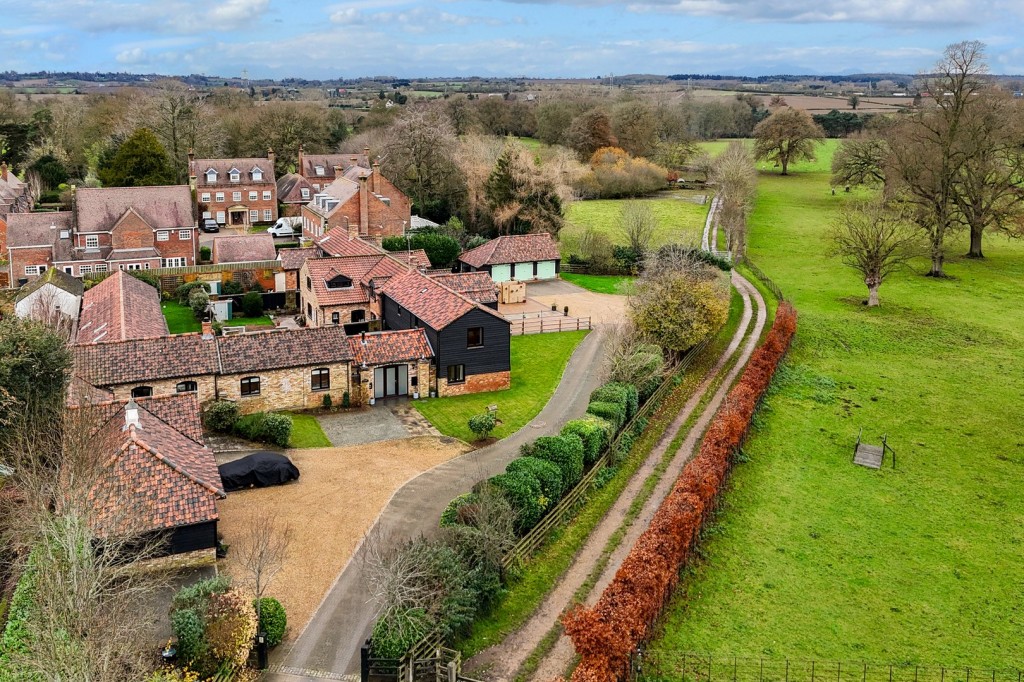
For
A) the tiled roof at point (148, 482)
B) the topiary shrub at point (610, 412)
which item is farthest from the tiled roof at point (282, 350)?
the topiary shrub at point (610, 412)

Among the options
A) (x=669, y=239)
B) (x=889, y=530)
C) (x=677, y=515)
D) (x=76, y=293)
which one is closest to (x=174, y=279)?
(x=76, y=293)

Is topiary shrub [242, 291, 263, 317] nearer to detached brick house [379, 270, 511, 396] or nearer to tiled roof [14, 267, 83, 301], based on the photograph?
tiled roof [14, 267, 83, 301]

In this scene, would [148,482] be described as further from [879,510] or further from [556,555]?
[879,510]

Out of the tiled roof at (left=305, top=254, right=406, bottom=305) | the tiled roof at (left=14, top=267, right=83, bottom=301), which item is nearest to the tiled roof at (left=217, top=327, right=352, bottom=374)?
the tiled roof at (left=305, top=254, right=406, bottom=305)

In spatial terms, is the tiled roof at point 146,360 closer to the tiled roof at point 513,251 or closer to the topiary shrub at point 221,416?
the topiary shrub at point 221,416

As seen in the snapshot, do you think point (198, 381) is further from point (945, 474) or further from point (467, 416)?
point (945, 474)

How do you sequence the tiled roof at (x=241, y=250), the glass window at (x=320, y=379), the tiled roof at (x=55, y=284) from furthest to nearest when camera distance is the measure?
the tiled roof at (x=241, y=250) < the tiled roof at (x=55, y=284) < the glass window at (x=320, y=379)

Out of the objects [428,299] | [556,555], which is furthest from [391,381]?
[556,555]
